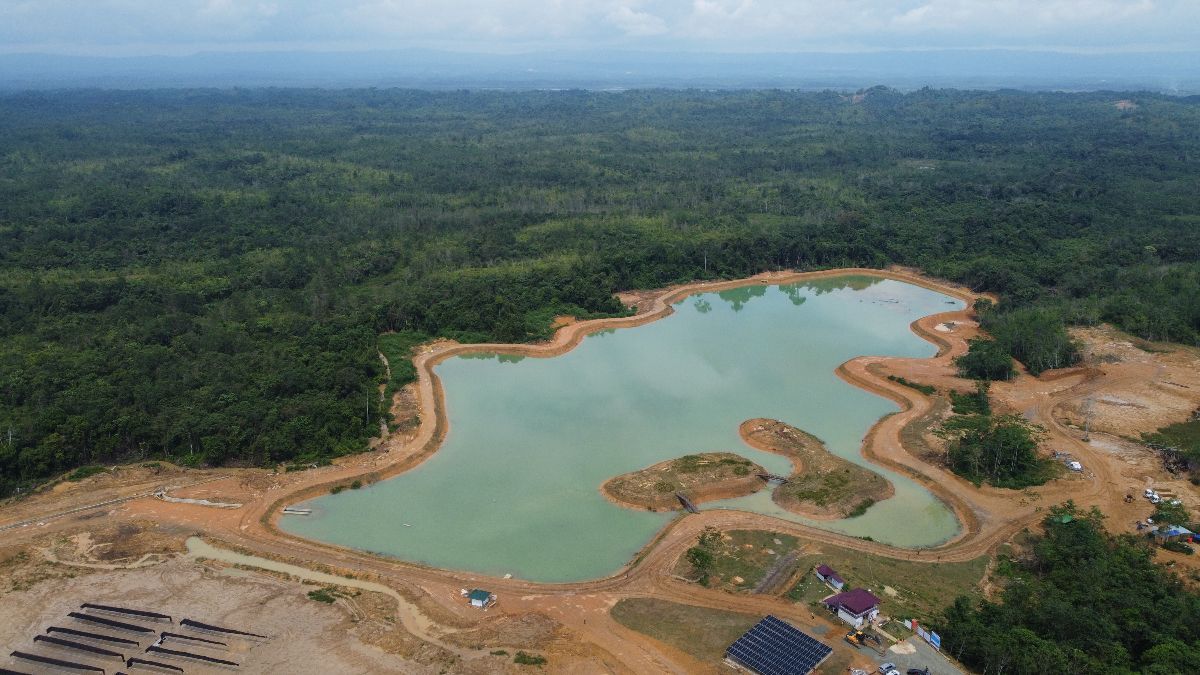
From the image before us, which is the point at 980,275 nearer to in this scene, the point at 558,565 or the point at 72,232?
the point at 558,565

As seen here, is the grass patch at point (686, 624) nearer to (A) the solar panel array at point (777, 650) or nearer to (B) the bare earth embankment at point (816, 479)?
(A) the solar panel array at point (777, 650)

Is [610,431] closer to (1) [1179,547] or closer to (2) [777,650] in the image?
(2) [777,650]

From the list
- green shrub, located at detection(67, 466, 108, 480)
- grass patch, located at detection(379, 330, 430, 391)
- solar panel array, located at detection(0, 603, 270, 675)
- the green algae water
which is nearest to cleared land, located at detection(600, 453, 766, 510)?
the green algae water

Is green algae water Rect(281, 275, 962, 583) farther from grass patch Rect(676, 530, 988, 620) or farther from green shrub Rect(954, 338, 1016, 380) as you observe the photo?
green shrub Rect(954, 338, 1016, 380)

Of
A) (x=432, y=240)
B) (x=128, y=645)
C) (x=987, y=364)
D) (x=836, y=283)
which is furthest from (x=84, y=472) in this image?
(x=836, y=283)

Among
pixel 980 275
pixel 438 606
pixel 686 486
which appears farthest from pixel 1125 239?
pixel 438 606
